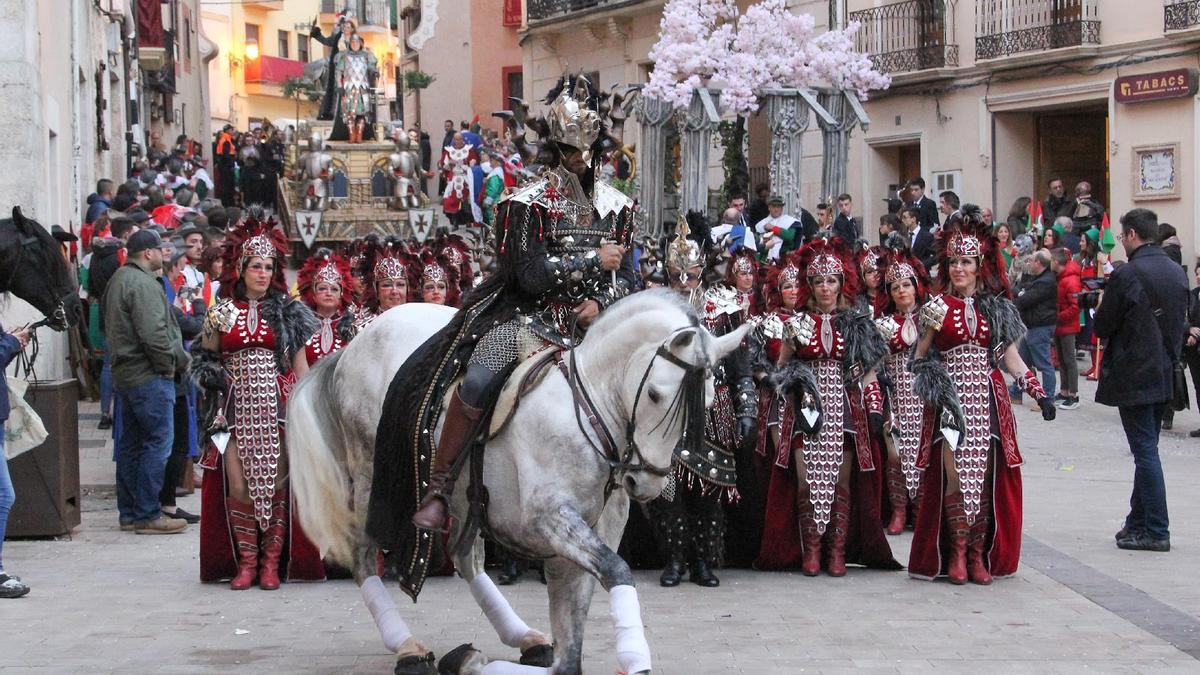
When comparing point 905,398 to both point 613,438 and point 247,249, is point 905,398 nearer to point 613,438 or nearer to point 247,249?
point 613,438

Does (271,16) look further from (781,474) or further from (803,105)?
(781,474)

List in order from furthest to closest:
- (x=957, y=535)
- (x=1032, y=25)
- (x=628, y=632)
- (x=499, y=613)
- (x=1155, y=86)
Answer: (x=1032, y=25)
(x=1155, y=86)
(x=957, y=535)
(x=499, y=613)
(x=628, y=632)

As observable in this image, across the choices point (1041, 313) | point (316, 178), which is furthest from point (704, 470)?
point (316, 178)

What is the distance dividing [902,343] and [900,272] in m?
0.43

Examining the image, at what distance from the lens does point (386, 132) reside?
33.5 metres

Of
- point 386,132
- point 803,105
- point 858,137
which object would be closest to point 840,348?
point 803,105

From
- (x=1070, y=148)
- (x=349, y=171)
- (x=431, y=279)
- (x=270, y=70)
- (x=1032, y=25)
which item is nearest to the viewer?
(x=431, y=279)

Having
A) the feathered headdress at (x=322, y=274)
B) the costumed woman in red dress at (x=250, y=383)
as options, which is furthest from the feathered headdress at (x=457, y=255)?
the costumed woman in red dress at (x=250, y=383)

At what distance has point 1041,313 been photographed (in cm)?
1773

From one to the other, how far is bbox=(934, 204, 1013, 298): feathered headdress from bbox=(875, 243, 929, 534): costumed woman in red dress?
0.28 metres

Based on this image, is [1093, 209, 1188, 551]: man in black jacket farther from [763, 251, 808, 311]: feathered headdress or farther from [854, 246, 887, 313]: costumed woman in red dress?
[763, 251, 808, 311]: feathered headdress

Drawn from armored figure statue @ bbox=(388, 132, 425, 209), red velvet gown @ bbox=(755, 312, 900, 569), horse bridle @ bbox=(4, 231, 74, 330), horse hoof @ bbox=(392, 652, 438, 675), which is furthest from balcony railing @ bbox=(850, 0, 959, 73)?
horse hoof @ bbox=(392, 652, 438, 675)

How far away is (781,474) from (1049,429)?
304 inches

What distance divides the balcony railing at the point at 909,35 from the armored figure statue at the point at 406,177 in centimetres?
882
